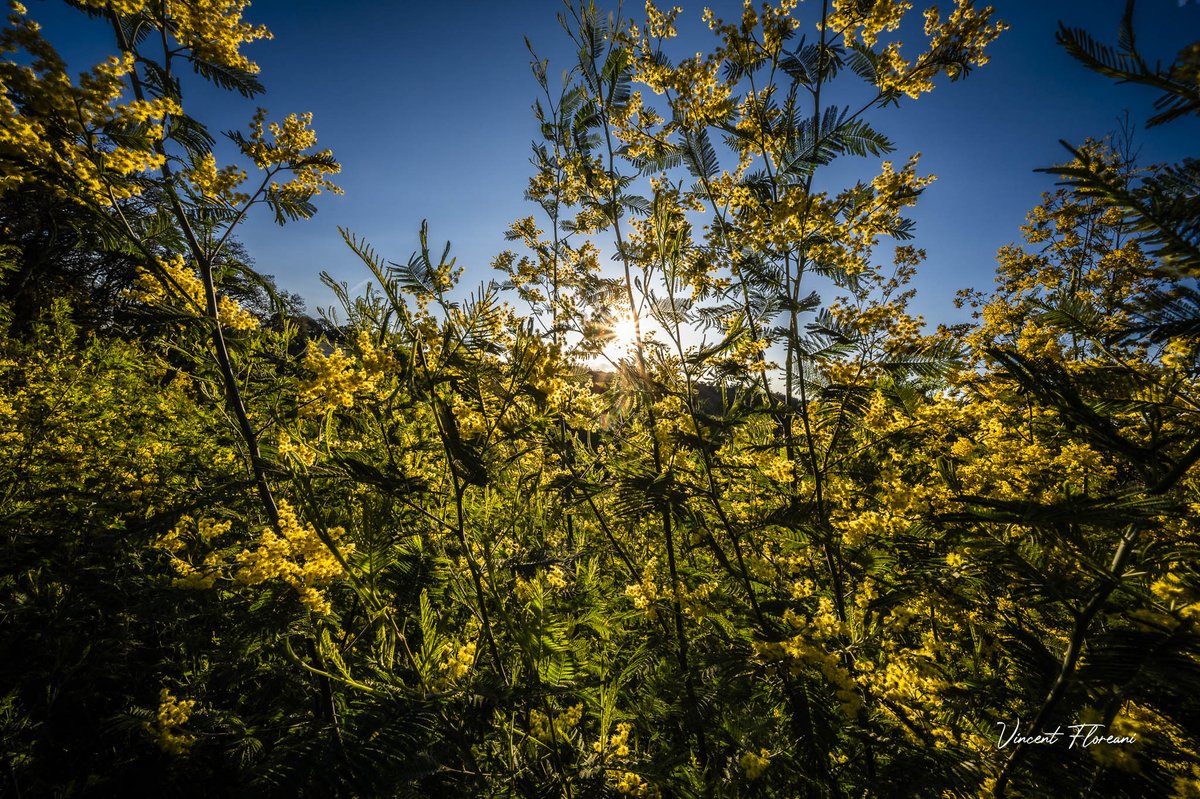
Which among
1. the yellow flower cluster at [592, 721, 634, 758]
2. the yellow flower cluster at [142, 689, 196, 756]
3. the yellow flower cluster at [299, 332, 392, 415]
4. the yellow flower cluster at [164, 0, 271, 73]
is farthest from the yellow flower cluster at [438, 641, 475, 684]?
the yellow flower cluster at [164, 0, 271, 73]

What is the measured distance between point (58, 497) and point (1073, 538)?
698cm

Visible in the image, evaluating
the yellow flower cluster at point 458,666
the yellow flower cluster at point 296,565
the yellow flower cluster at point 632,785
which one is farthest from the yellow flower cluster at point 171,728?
the yellow flower cluster at point 632,785

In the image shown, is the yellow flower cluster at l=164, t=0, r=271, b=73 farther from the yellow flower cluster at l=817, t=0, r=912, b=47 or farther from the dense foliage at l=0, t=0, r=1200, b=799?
the yellow flower cluster at l=817, t=0, r=912, b=47

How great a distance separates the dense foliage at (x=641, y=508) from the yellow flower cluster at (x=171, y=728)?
2 cm

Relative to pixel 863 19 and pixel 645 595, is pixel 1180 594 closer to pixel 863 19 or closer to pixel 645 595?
pixel 645 595

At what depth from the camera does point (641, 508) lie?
1.88 m

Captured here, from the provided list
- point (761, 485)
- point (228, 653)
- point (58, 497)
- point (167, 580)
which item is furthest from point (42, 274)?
point (761, 485)

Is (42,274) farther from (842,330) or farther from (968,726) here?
(968,726)

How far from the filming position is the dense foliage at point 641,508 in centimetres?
120

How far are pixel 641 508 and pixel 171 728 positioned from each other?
8.32 ft

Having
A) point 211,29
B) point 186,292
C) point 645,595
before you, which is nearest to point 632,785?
point 645,595

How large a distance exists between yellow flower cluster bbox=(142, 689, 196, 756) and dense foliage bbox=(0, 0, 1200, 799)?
2 centimetres

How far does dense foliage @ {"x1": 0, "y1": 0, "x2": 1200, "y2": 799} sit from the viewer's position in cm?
120

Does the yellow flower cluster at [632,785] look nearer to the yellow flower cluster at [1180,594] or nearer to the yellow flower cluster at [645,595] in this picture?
the yellow flower cluster at [645,595]
